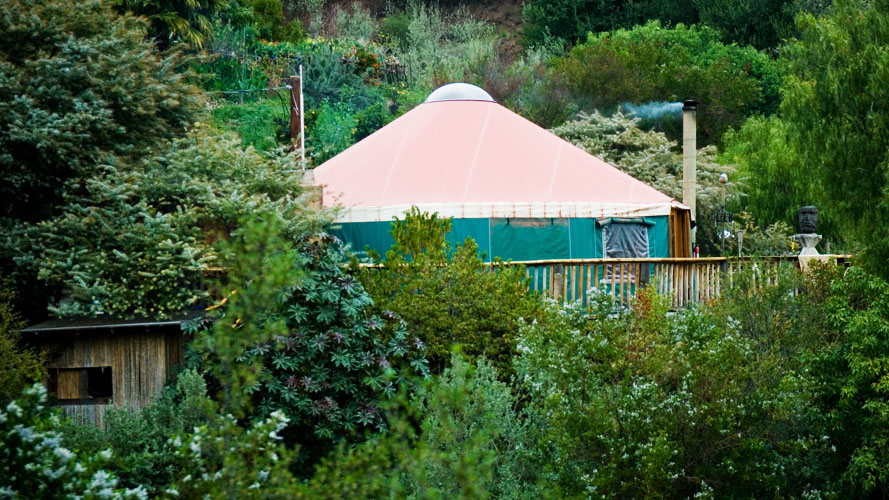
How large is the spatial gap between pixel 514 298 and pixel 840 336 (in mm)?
3143

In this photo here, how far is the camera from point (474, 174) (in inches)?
604

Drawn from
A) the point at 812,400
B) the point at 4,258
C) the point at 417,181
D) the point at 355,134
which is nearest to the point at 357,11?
the point at 355,134

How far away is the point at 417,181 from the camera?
50.4ft

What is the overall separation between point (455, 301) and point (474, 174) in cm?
535

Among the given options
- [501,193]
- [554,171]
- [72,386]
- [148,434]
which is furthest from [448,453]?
[554,171]

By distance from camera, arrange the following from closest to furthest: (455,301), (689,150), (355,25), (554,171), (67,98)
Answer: (455,301)
(67,98)
(554,171)
(689,150)
(355,25)

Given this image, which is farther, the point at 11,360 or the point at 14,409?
the point at 11,360

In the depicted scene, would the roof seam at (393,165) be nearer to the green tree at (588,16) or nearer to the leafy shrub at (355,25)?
the leafy shrub at (355,25)

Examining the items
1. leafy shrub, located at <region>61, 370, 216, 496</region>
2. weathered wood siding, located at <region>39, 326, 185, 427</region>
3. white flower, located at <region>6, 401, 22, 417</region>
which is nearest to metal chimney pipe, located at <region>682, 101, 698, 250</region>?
weathered wood siding, located at <region>39, 326, 185, 427</region>

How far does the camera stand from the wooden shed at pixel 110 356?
9.47 metres

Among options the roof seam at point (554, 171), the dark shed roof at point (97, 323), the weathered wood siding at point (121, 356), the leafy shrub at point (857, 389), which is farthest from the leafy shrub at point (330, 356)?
the roof seam at point (554, 171)

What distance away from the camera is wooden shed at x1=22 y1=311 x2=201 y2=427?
9469 mm

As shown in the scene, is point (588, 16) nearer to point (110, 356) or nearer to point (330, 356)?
point (330, 356)

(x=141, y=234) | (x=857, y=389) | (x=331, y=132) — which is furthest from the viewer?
(x=331, y=132)
